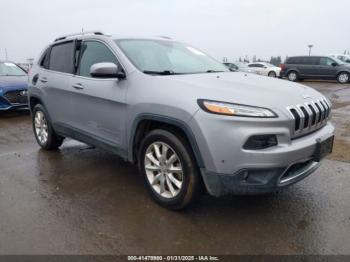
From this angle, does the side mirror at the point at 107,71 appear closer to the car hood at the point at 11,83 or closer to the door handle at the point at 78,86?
the door handle at the point at 78,86

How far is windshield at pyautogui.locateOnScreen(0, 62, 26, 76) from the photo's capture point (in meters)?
10.4

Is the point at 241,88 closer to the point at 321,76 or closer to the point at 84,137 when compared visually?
the point at 84,137

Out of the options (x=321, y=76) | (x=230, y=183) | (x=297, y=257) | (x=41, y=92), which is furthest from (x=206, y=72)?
(x=321, y=76)

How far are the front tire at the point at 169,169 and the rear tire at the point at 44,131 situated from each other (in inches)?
97.0

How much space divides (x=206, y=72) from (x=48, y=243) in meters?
2.51

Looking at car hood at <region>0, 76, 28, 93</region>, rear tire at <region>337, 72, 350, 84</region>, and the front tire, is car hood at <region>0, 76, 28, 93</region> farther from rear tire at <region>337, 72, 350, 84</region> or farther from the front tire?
rear tire at <region>337, 72, 350, 84</region>

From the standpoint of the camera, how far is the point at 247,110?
115 inches

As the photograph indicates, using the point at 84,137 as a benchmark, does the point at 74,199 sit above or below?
below

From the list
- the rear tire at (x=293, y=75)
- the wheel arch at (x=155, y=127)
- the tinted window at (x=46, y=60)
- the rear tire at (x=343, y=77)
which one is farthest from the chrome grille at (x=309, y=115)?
the rear tire at (x=293, y=75)

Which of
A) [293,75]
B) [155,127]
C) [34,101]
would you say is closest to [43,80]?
[34,101]

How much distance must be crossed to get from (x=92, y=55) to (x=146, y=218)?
7.39ft

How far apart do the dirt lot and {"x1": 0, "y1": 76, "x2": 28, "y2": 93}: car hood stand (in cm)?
489

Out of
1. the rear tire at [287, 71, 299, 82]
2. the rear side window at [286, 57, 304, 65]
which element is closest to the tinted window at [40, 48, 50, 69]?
the rear tire at [287, 71, 299, 82]

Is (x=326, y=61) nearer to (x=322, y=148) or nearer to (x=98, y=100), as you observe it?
(x=322, y=148)
